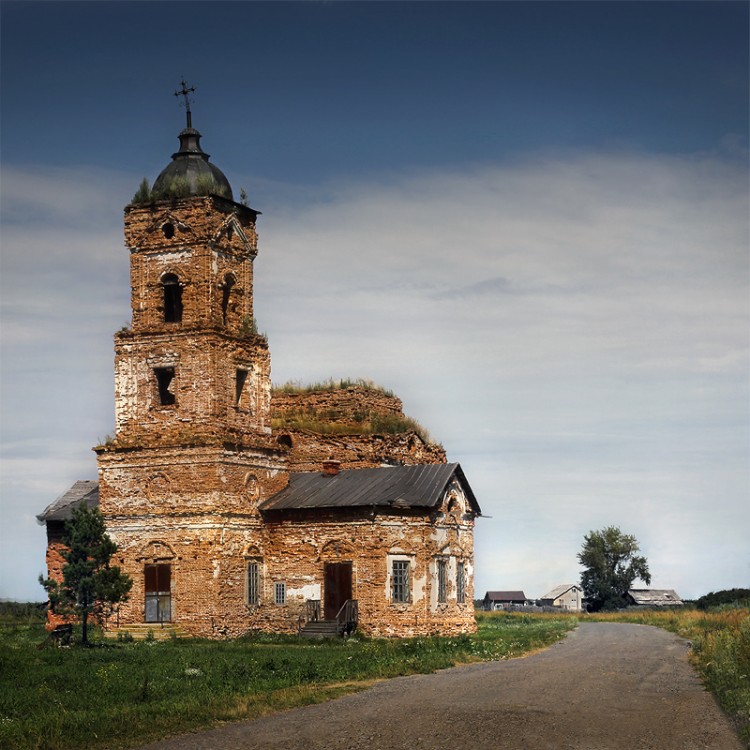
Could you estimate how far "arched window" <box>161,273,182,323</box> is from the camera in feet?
124

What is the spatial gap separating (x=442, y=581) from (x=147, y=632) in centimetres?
915

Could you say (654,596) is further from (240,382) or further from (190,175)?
(190,175)

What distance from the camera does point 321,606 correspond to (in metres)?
36.5

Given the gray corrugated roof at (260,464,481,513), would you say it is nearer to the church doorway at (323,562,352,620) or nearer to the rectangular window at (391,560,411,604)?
the rectangular window at (391,560,411,604)

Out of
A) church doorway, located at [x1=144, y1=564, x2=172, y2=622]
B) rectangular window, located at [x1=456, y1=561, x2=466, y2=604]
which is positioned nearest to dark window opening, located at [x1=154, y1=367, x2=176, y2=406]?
church doorway, located at [x1=144, y1=564, x2=172, y2=622]

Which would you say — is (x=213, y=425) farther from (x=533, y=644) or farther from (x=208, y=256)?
(x=533, y=644)

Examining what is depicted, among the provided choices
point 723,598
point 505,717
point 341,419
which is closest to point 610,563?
point 723,598

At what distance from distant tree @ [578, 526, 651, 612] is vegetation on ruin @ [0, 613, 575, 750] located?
66348 millimetres

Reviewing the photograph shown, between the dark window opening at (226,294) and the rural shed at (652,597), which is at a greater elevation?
the dark window opening at (226,294)

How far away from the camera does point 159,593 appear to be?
36031mm

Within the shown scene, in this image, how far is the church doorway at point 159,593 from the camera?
3594 cm

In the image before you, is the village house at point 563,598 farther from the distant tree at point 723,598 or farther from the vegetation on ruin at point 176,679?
the vegetation on ruin at point 176,679

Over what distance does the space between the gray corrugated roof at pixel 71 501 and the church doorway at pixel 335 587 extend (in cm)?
950

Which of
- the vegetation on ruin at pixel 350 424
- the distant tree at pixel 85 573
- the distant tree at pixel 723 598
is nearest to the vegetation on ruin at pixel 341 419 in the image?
the vegetation on ruin at pixel 350 424
